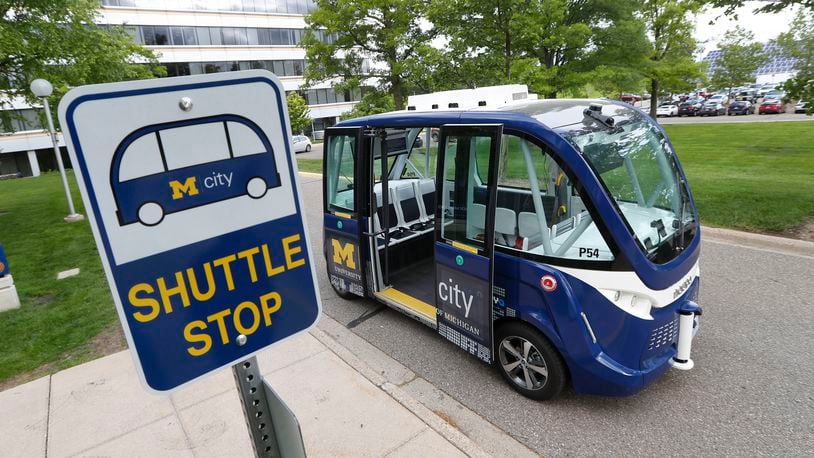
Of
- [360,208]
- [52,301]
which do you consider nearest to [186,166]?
[360,208]

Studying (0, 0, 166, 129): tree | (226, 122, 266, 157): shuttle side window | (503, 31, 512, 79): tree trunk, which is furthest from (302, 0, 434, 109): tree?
(226, 122, 266, 157): shuttle side window

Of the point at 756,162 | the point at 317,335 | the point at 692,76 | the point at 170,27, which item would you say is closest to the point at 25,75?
the point at 317,335

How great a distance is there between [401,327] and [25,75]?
12.6 m

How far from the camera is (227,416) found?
368 centimetres

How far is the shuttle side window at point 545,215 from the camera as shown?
133 inches

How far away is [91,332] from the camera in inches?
208

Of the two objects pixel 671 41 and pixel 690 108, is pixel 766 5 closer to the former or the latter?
pixel 671 41

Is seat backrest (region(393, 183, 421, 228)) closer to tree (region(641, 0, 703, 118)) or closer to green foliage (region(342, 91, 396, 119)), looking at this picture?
green foliage (region(342, 91, 396, 119))

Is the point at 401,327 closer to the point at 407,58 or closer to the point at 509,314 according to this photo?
the point at 509,314

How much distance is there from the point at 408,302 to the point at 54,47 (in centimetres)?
1155

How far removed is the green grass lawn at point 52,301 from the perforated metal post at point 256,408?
4232 mm

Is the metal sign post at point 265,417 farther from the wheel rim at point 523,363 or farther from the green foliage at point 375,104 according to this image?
the green foliage at point 375,104

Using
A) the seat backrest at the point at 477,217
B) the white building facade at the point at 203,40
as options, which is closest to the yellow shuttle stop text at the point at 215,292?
the seat backrest at the point at 477,217

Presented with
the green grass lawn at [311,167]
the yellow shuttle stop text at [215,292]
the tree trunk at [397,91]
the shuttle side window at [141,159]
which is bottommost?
the green grass lawn at [311,167]
